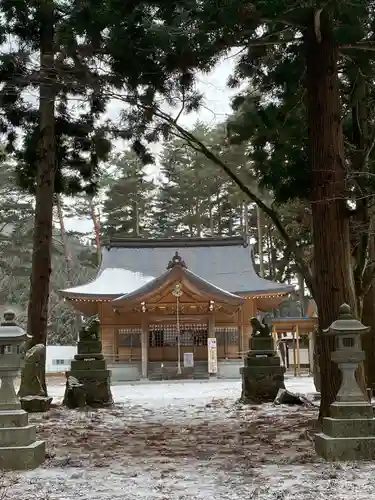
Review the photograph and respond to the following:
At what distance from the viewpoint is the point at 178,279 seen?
65.7 ft

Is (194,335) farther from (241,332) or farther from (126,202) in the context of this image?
(126,202)

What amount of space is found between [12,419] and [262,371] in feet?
22.7

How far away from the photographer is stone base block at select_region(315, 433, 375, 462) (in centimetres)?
480

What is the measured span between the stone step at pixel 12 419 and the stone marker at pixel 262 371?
662cm

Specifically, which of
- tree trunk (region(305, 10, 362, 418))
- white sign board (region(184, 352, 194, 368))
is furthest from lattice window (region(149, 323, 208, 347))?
tree trunk (region(305, 10, 362, 418))

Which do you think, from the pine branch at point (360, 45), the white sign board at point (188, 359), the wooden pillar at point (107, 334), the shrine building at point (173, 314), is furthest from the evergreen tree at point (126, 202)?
the pine branch at point (360, 45)

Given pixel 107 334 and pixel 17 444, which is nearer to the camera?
pixel 17 444

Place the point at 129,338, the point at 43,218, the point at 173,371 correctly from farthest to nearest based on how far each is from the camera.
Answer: the point at 129,338 < the point at 173,371 < the point at 43,218

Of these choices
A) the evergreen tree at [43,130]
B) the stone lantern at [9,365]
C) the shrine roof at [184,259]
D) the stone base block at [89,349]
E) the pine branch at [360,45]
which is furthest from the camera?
the shrine roof at [184,259]

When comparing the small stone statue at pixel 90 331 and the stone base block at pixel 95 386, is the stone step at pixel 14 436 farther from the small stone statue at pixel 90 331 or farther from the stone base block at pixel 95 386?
the small stone statue at pixel 90 331

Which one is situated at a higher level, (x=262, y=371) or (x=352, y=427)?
(x=262, y=371)

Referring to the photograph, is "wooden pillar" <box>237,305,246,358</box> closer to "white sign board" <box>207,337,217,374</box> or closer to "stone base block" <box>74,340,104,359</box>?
"white sign board" <box>207,337,217,374</box>

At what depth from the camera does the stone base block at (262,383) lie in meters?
10.9

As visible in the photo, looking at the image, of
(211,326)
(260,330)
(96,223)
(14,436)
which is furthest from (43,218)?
(96,223)
